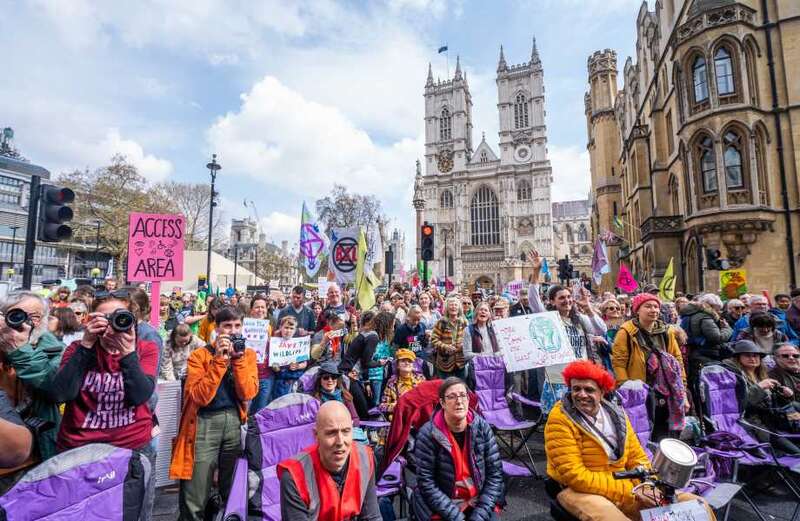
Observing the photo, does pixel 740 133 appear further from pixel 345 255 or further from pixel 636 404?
pixel 636 404

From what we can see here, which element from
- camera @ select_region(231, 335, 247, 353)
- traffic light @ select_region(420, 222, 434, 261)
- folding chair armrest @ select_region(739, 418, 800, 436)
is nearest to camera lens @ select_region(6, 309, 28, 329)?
camera @ select_region(231, 335, 247, 353)

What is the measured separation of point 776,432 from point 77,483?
5.93 meters

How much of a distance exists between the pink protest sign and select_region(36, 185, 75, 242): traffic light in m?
0.83

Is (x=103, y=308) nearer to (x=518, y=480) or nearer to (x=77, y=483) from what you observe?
(x=77, y=483)

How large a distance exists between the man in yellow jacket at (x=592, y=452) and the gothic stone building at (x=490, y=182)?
5349cm

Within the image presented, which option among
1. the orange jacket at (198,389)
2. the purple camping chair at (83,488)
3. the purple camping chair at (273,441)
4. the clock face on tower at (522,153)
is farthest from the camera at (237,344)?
the clock face on tower at (522,153)

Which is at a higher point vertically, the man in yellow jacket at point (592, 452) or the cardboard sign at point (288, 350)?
the cardboard sign at point (288, 350)

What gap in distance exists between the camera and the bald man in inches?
93.5

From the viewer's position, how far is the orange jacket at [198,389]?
3098 millimetres

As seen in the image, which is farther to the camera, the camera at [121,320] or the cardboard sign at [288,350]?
the cardboard sign at [288,350]

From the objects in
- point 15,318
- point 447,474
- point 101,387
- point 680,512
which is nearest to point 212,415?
point 101,387

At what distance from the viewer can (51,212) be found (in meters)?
5.68

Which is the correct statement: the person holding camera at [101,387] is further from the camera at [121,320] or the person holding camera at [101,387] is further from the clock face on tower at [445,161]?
the clock face on tower at [445,161]

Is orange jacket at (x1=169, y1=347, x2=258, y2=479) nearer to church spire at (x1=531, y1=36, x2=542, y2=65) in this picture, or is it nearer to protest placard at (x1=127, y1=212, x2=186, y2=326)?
protest placard at (x1=127, y1=212, x2=186, y2=326)
